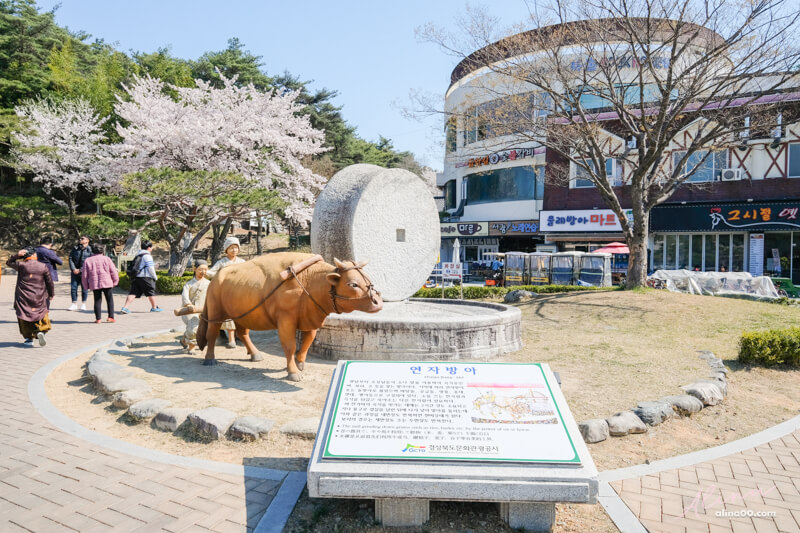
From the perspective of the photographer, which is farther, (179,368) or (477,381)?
(179,368)

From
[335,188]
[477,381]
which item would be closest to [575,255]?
[335,188]

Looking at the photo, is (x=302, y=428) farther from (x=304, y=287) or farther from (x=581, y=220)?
(x=581, y=220)

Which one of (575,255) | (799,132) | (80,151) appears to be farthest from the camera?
(80,151)

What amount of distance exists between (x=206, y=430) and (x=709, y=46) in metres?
13.9

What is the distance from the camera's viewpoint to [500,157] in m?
32.3

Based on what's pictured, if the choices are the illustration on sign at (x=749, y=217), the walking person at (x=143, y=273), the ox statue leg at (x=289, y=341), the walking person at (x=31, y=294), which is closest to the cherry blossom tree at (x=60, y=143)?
the walking person at (x=143, y=273)

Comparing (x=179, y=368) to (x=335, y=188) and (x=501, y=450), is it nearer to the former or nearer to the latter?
(x=335, y=188)

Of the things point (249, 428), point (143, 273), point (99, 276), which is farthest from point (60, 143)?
point (249, 428)

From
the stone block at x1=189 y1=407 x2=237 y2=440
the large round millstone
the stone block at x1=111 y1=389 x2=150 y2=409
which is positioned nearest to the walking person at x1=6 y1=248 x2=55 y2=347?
the stone block at x1=111 y1=389 x2=150 y2=409

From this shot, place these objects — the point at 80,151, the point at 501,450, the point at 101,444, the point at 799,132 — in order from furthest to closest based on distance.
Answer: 1. the point at 80,151
2. the point at 799,132
3. the point at 101,444
4. the point at 501,450

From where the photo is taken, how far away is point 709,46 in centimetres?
1254

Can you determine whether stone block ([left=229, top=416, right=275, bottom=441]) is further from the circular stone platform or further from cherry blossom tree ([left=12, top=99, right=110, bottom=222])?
cherry blossom tree ([left=12, top=99, right=110, bottom=222])

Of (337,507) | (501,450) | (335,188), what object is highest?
Result: (335,188)

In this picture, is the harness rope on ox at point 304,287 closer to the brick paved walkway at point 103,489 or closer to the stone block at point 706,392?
the brick paved walkway at point 103,489
